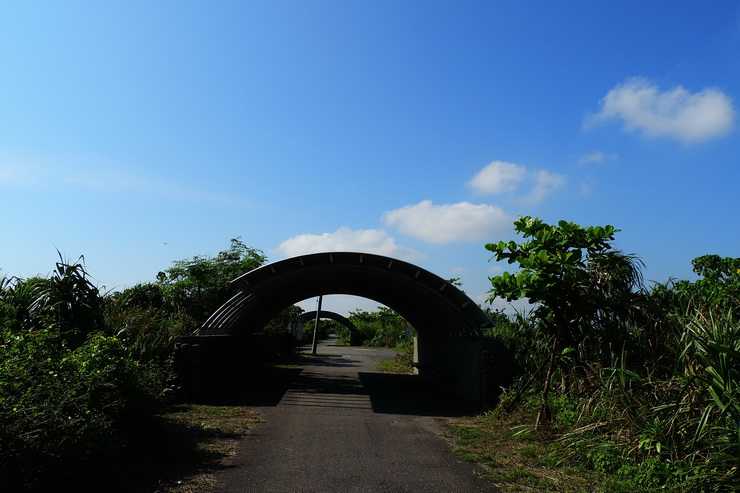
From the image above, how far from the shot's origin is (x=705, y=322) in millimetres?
6191

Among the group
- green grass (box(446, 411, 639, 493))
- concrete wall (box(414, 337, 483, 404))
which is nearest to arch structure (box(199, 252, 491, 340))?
concrete wall (box(414, 337, 483, 404))

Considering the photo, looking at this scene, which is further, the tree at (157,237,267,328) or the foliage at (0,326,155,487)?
the tree at (157,237,267,328)

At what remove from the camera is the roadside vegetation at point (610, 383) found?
17.4ft

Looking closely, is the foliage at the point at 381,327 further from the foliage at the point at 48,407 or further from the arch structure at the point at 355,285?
the foliage at the point at 48,407

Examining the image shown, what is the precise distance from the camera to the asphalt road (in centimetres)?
571

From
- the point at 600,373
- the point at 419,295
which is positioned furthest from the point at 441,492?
the point at 419,295

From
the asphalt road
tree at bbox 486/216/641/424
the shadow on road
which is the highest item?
tree at bbox 486/216/641/424

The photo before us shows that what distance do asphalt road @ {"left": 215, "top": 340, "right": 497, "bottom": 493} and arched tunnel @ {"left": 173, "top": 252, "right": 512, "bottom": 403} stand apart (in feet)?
3.67

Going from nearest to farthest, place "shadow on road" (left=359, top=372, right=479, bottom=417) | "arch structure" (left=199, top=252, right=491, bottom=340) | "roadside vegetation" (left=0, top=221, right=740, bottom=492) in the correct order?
"roadside vegetation" (left=0, top=221, right=740, bottom=492), "shadow on road" (left=359, top=372, right=479, bottom=417), "arch structure" (left=199, top=252, right=491, bottom=340)

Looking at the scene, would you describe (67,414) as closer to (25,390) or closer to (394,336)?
(25,390)

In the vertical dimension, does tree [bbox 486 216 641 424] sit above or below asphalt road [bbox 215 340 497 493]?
above

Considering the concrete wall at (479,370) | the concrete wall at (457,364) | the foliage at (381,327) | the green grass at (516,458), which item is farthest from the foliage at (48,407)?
the foliage at (381,327)

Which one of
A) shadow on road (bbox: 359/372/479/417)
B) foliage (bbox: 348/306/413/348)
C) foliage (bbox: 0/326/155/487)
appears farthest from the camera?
foliage (bbox: 348/306/413/348)

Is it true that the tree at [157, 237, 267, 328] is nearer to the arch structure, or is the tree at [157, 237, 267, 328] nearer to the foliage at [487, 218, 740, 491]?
the arch structure
